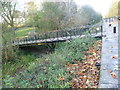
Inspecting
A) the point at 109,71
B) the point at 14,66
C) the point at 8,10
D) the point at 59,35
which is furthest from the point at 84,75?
the point at 8,10

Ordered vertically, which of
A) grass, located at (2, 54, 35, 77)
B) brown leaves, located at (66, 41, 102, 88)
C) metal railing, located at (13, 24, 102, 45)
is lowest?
grass, located at (2, 54, 35, 77)

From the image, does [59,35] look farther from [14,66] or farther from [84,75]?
[84,75]

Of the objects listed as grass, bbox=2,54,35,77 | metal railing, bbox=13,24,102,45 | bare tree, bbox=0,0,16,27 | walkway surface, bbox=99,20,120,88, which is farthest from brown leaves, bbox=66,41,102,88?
bare tree, bbox=0,0,16,27

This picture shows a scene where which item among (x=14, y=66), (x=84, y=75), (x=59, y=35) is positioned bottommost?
(x=14, y=66)

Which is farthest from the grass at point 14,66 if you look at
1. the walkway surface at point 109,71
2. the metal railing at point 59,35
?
the walkway surface at point 109,71

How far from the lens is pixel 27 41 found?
1180 centimetres

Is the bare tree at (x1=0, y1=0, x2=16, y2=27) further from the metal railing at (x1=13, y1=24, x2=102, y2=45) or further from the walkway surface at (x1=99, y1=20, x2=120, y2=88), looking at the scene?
the walkway surface at (x1=99, y1=20, x2=120, y2=88)

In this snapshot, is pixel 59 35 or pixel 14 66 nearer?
pixel 14 66

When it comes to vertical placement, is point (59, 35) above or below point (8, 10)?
below

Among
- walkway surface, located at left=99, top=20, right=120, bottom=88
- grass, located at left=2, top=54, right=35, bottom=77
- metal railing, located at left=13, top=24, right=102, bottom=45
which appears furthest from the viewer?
metal railing, located at left=13, top=24, right=102, bottom=45

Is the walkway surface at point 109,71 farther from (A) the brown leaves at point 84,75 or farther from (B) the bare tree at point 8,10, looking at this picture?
(B) the bare tree at point 8,10

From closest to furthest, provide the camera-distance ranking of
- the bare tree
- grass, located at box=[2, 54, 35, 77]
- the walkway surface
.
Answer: the walkway surface, grass, located at box=[2, 54, 35, 77], the bare tree

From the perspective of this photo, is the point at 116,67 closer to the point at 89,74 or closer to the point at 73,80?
the point at 89,74

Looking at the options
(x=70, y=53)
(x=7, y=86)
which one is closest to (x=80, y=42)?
(x=70, y=53)
